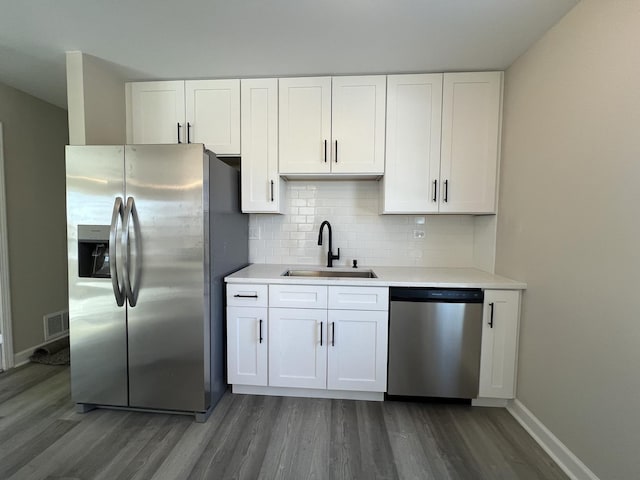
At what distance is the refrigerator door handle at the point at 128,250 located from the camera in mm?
1725

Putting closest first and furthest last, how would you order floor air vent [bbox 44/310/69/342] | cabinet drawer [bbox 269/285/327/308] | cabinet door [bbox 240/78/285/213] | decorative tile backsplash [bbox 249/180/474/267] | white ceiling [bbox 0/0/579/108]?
white ceiling [bbox 0/0/579/108] → cabinet drawer [bbox 269/285/327/308] → cabinet door [bbox 240/78/285/213] → decorative tile backsplash [bbox 249/180/474/267] → floor air vent [bbox 44/310/69/342]

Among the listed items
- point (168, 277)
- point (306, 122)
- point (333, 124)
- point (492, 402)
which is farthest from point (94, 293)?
point (492, 402)

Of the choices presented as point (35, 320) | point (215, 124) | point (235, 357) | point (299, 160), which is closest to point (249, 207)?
point (299, 160)

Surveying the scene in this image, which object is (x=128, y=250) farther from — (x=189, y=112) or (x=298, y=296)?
(x=189, y=112)

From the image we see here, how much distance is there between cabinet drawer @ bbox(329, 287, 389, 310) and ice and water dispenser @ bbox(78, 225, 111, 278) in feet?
5.10

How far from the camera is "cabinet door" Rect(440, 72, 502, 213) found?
6.93 ft

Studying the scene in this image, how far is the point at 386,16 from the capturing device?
5.13 feet

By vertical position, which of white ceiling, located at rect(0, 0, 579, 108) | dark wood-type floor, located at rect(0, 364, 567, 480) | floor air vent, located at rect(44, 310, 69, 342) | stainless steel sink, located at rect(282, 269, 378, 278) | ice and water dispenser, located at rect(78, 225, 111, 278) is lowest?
dark wood-type floor, located at rect(0, 364, 567, 480)

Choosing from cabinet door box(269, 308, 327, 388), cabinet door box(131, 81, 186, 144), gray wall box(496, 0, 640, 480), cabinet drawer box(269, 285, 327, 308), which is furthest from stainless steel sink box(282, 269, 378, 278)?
cabinet door box(131, 81, 186, 144)

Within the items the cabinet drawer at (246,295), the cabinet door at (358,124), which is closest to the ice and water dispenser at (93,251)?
the cabinet drawer at (246,295)

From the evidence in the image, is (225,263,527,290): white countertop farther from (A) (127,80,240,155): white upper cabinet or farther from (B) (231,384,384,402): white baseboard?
(A) (127,80,240,155): white upper cabinet

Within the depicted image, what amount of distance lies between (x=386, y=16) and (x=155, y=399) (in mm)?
2814

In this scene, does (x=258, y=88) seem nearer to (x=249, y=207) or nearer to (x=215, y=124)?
(x=215, y=124)

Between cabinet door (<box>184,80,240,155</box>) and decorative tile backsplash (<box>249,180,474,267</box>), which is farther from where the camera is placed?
decorative tile backsplash (<box>249,180,474,267</box>)
